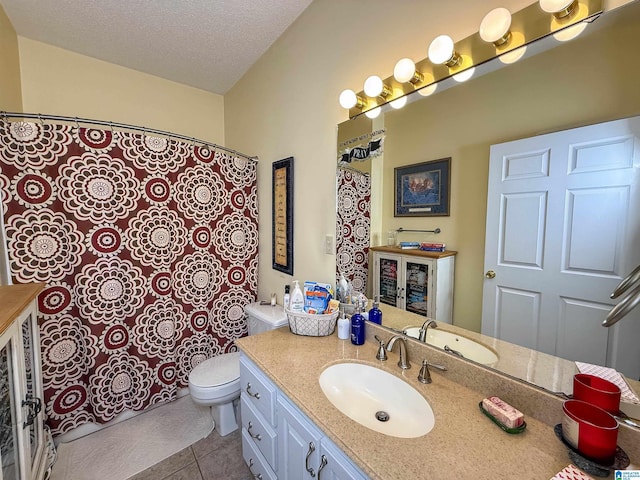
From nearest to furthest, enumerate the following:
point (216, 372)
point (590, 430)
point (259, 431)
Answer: point (590, 430)
point (259, 431)
point (216, 372)

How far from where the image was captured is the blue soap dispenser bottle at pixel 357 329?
1.26 meters

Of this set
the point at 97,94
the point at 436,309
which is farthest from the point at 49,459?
the point at 97,94

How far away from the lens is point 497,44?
89 cm

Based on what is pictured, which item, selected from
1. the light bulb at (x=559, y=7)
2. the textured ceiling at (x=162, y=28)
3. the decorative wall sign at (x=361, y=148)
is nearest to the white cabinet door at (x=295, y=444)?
the decorative wall sign at (x=361, y=148)

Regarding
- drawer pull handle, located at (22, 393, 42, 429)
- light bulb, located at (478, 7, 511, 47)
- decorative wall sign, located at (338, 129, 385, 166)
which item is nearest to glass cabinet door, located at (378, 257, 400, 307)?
decorative wall sign, located at (338, 129, 385, 166)

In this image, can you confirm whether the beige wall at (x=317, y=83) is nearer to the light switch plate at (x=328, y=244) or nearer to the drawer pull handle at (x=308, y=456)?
the light switch plate at (x=328, y=244)

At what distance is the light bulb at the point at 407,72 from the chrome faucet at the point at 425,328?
3.33 ft

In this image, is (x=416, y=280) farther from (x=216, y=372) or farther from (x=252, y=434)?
(x=216, y=372)

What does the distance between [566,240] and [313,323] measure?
1025mm

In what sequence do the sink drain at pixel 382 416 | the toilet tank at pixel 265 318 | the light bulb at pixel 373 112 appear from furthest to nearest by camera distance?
the toilet tank at pixel 265 318
the light bulb at pixel 373 112
the sink drain at pixel 382 416

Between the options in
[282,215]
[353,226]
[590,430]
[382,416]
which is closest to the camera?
[590,430]

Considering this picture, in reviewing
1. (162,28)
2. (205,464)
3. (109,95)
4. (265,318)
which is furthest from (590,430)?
(109,95)

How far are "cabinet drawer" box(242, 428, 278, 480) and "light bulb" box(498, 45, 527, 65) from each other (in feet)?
5.86

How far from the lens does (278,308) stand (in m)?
1.99
